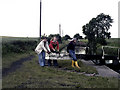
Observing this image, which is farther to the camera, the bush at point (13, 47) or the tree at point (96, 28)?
the tree at point (96, 28)

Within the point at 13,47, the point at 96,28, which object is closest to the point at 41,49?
the point at 13,47

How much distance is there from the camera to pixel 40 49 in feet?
39.1

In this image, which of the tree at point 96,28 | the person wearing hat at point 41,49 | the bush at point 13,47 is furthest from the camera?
the tree at point 96,28

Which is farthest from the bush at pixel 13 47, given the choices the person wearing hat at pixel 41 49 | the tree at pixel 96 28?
the tree at pixel 96 28

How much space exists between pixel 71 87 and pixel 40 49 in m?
5.82

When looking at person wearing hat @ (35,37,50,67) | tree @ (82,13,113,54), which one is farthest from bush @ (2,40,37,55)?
tree @ (82,13,113,54)

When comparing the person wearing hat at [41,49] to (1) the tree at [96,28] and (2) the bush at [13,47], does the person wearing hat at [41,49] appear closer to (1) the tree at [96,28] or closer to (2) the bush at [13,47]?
(2) the bush at [13,47]

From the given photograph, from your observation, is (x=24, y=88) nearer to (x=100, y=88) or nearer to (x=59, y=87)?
(x=59, y=87)

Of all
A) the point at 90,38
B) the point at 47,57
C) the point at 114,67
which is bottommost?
the point at 114,67

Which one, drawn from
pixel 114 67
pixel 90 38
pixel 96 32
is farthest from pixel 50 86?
pixel 96 32

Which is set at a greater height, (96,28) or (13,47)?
(96,28)

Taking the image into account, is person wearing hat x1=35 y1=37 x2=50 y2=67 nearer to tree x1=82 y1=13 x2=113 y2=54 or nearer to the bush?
the bush

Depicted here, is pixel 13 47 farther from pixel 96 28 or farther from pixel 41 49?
pixel 96 28

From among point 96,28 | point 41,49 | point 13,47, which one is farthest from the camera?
point 96,28
